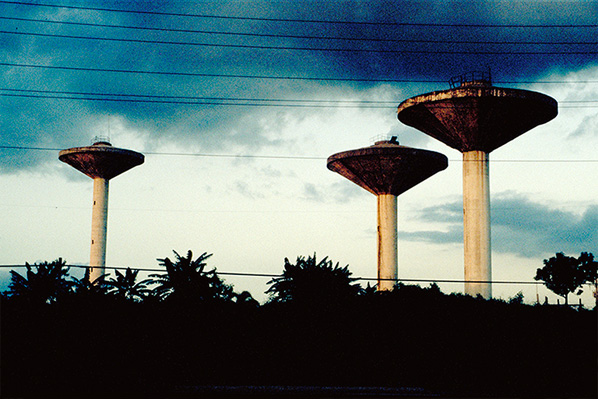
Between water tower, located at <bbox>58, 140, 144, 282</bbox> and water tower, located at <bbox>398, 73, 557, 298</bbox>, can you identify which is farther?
water tower, located at <bbox>58, 140, 144, 282</bbox>

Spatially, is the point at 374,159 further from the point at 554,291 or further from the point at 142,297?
the point at 554,291

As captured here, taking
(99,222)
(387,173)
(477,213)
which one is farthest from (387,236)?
(99,222)

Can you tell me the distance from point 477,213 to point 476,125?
5447mm

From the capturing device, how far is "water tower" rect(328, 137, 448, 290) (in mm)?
54250

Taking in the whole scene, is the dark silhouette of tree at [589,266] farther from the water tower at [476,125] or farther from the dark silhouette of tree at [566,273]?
the water tower at [476,125]

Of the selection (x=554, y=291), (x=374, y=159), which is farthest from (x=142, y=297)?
(x=554, y=291)

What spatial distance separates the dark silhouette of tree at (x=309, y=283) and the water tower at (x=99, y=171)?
3098 cm

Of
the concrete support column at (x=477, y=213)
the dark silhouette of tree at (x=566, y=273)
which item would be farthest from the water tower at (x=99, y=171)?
the dark silhouette of tree at (x=566, y=273)

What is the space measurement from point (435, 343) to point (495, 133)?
1843cm

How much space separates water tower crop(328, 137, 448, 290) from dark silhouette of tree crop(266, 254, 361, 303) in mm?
18059

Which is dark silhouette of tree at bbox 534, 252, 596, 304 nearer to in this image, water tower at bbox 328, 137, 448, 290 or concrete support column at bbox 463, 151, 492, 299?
water tower at bbox 328, 137, 448, 290

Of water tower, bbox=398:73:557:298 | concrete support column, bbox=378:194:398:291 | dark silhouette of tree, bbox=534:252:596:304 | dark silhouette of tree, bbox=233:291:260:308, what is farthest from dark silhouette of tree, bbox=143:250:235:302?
dark silhouette of tree, bbox=534:252:596:304

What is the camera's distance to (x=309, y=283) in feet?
115

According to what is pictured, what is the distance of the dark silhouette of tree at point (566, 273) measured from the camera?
3172 inches
